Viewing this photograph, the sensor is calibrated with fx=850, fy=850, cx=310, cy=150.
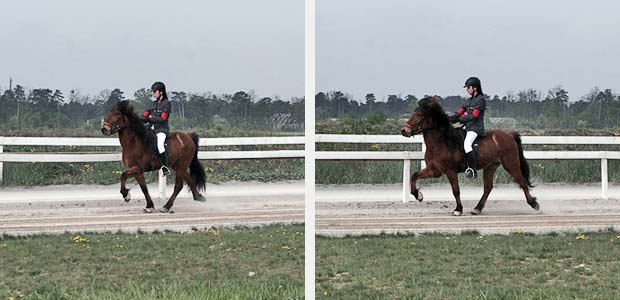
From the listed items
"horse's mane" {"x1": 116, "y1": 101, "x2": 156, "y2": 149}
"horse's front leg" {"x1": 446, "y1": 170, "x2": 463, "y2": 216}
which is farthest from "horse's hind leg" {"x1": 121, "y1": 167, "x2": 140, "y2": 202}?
"horse's front leg" {"x1": 446, "y1": 170, "x2": 463, "y2": 216}

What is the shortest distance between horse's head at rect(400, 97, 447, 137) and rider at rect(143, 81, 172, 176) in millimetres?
1257

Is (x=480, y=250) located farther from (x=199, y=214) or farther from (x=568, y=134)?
(x=199, y=214)

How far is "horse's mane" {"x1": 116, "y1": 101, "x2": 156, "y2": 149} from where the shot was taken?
4287 mm

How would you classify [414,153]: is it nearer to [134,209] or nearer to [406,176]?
[406,176]

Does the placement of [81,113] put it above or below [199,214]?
above

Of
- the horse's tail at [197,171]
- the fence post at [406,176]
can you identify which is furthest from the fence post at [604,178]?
the horse's tail at [197,171]

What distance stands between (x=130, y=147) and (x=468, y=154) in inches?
72.4

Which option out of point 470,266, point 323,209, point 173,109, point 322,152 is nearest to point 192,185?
point 173,109

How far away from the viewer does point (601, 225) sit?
16.0ft

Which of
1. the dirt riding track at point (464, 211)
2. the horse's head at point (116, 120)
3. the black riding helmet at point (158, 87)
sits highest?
the black riding helmet at point (158, 87)

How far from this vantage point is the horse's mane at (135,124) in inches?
169

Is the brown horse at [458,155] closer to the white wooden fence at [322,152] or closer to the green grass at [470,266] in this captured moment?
the white wooden fence at [322,152]

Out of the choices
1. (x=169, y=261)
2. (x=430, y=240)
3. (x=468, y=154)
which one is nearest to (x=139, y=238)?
(x=169, y=261)

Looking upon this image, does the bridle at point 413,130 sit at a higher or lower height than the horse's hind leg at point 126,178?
higher
